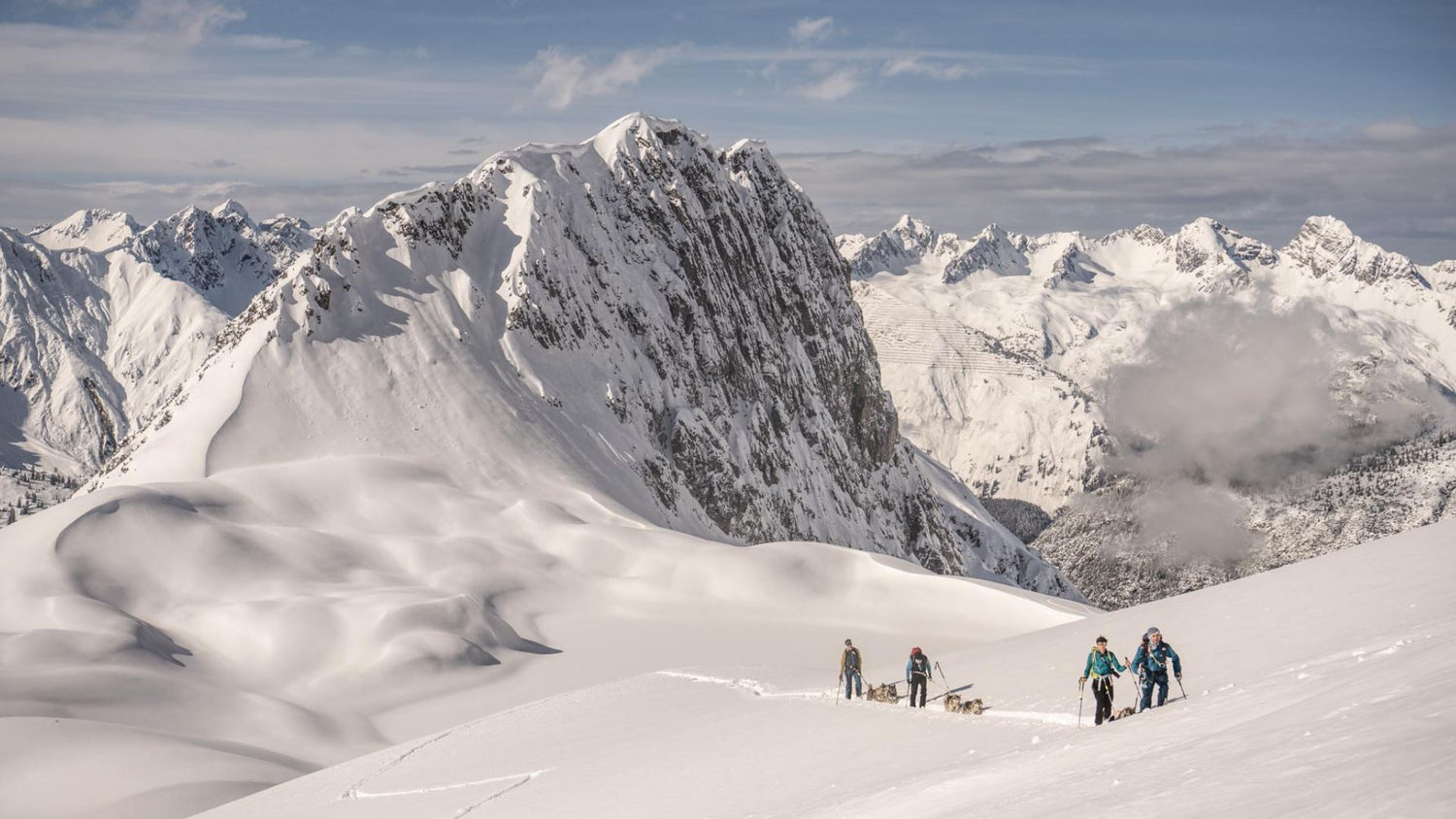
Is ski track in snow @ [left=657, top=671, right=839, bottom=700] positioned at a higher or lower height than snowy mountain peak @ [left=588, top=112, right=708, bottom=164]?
lower

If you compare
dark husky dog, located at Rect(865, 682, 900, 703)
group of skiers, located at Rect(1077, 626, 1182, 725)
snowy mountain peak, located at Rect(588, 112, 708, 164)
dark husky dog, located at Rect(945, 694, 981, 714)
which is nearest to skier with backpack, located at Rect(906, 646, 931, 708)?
dark husky dog, located at Rect(865, 682, 900, 703)

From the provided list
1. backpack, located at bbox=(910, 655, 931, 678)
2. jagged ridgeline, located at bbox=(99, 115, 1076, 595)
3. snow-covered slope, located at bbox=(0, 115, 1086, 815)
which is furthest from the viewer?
jagged ridgeline, located at bbox=(99, 115, 1076, 595)

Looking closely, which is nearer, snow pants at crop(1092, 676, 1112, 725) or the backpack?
Result: snow pants at crop(1092, 676, 1112, 725)

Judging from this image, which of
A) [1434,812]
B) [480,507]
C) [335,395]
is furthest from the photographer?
[335,395]

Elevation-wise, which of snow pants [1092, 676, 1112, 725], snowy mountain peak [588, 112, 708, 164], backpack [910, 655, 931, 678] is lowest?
snow pants [1092, 676, 1112, 725]

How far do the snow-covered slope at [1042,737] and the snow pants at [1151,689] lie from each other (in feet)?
1.54

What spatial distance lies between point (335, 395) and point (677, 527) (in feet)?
115

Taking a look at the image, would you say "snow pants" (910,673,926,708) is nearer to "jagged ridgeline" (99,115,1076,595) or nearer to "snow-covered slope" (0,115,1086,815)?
"snow-covered slope" (0,115,1086,815)

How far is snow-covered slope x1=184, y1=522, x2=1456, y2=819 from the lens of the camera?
18641 millimetres

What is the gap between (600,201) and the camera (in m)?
152

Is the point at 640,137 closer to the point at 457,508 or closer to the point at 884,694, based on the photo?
the point at 457,508

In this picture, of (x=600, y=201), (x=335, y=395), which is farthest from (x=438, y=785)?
(x=600, y=201)

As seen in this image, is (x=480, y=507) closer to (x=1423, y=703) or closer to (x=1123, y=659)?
(x=1123, y=659)

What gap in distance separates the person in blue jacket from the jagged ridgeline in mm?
85803
